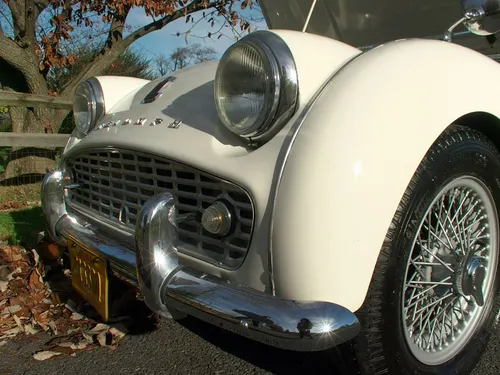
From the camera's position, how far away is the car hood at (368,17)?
2.48 m

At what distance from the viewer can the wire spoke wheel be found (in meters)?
1.62

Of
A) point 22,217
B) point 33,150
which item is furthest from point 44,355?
point 33,150

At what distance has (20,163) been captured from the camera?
517 cm

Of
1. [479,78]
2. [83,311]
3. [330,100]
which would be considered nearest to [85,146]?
[83,311]

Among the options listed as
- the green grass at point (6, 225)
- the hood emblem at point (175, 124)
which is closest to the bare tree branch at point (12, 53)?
the green grass at point (6, 225)

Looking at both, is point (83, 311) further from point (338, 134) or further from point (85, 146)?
point (338, 134)

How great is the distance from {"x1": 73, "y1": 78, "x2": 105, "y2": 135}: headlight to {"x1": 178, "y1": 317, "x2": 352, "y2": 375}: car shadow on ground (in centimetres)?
107

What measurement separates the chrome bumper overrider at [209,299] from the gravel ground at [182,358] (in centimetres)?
52

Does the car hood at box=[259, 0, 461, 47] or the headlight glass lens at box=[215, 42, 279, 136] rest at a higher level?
the car hood at box=[259, 0, 461, 47]

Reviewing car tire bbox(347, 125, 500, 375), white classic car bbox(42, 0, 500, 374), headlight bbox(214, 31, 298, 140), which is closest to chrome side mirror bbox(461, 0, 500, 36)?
white classic car bbox(42, 0, 500, 374)

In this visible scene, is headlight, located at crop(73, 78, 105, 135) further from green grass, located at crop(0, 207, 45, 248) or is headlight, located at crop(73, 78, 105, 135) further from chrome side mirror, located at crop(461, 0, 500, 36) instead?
chrome side mirror, located at crop(461, 0, 500, 36)

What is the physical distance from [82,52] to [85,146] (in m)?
8.38

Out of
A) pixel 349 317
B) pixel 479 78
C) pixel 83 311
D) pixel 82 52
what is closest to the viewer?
pixel 349 317

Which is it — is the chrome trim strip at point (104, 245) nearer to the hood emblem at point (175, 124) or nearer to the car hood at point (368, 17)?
the hood emblem at point (175, 124)
